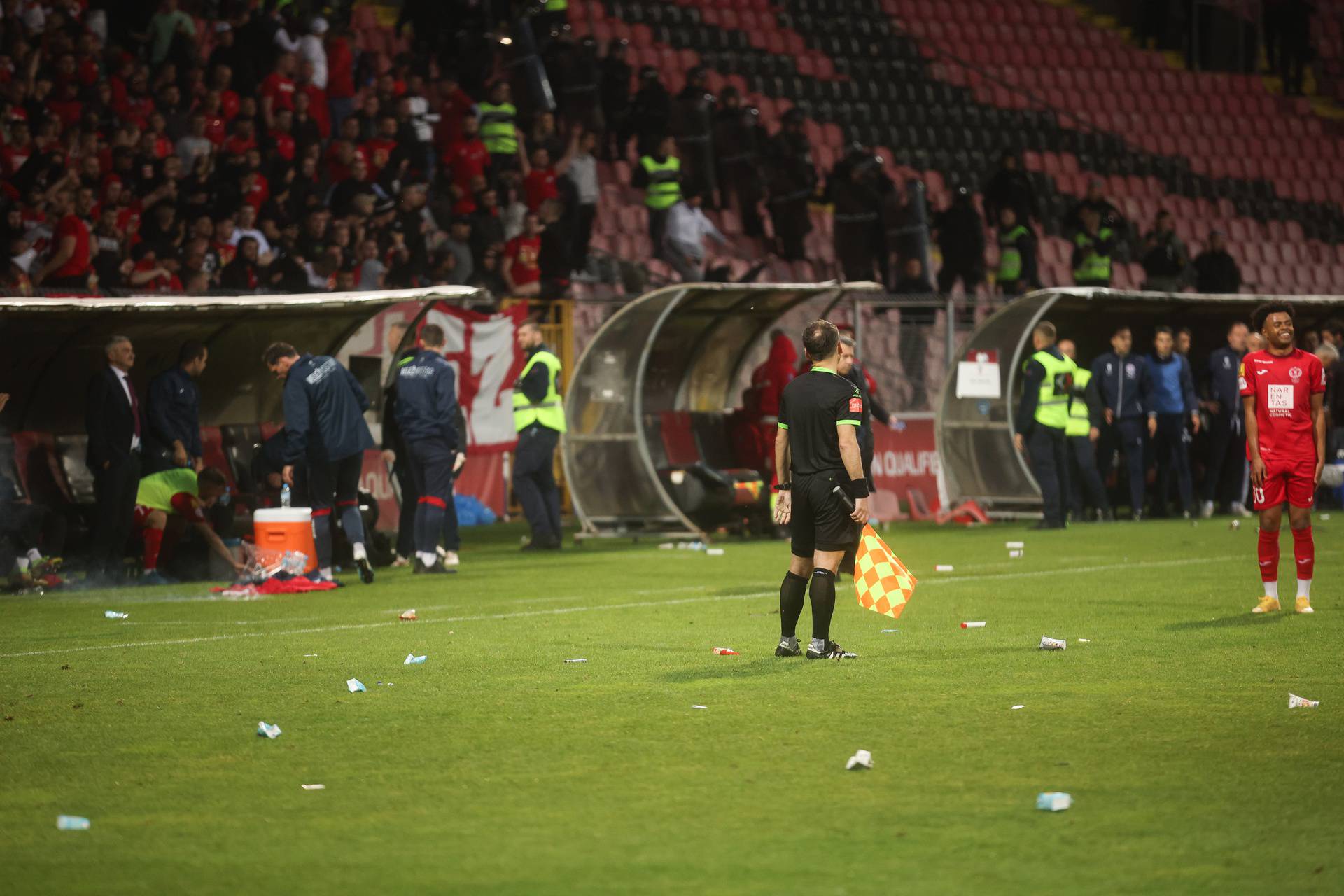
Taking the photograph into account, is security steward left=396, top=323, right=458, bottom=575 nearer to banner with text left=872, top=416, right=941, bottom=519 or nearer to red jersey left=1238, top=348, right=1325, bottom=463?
red jersey left=1238, top=348, right=1325, bottom=463

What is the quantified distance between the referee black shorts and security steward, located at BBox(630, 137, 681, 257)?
50.6ft

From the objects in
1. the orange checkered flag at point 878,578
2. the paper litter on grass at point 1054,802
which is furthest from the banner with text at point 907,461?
the paper litter on grass at point 1054,802

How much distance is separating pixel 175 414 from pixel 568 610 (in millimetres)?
4967

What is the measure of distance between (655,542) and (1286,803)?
1366cm

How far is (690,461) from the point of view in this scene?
19844mm

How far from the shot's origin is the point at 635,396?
18844 mm

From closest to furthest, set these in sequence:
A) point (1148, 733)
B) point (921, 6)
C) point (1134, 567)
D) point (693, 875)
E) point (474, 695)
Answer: point (693, 875), point (1148, 733), point (474, 695), point (1134, 567), point (921, 6)

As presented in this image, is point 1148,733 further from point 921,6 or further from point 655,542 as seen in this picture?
point 921,6

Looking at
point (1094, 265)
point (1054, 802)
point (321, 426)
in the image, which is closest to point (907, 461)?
point (1094, 265)

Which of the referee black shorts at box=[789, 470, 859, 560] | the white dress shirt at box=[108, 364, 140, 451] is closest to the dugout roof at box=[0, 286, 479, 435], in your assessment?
the white dress shirt at box=[108, 364, 140, 451]

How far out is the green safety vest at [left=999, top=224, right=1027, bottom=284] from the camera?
27.5m

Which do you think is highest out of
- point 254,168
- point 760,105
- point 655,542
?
point 760,105

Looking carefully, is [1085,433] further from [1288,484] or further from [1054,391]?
[1288,484]

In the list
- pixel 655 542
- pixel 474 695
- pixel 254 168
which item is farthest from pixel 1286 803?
pixel 254 168
